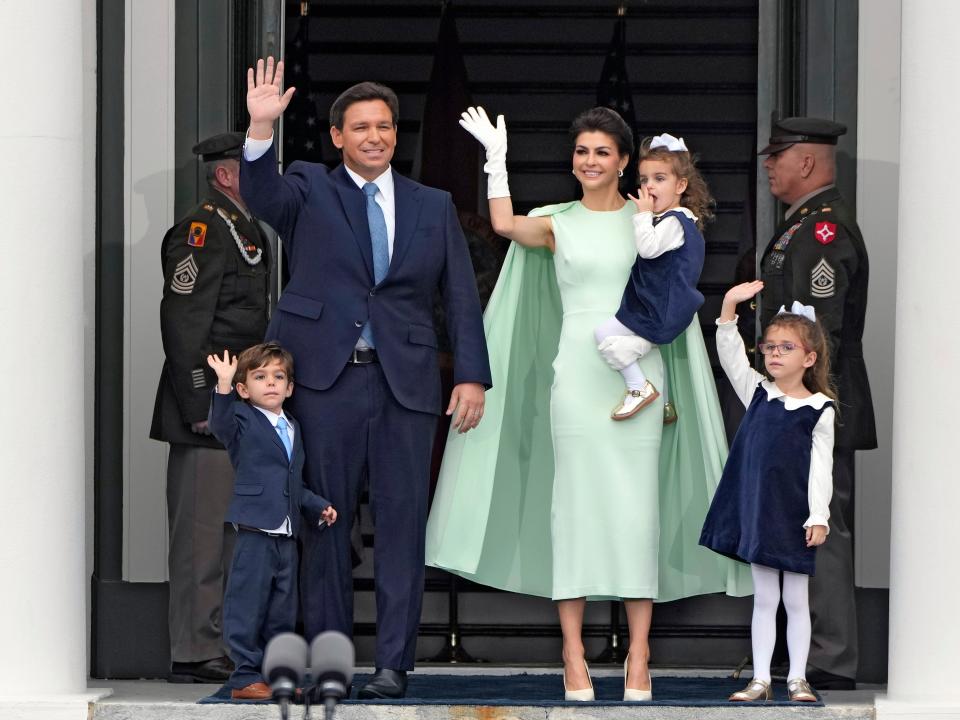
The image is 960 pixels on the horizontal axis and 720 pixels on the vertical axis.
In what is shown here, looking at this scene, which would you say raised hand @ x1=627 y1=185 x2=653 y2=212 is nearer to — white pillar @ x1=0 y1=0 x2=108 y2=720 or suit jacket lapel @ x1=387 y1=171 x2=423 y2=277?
suit jacket lapel @ x1=387 y1=171 x2=423 y2=277

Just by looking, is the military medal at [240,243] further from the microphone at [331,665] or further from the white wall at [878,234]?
the microphone at [331,665]

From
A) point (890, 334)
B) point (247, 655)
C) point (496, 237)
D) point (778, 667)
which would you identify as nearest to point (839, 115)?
point (890, 334)

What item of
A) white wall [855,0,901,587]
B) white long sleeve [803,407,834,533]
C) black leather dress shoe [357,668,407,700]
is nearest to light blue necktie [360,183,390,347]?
black leather dress shoe [357,668,407,700]

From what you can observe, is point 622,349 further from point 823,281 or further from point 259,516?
point 259,516

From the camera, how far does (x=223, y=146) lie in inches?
326

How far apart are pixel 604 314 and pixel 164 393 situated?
1.97 metres

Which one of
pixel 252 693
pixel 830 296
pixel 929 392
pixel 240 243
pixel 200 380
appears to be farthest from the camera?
pixel 240 243

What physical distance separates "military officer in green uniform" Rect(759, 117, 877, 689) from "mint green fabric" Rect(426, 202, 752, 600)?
55 centimetres

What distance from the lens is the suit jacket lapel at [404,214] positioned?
7.16 meters

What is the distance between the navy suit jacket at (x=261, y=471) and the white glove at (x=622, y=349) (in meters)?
1.17

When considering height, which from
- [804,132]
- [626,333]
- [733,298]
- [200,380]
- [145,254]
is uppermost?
[804,132]

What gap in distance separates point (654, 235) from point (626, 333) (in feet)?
1.29

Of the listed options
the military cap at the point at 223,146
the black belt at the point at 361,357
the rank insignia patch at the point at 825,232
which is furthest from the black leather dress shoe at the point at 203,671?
the rank insignia patch at the point at 825,232

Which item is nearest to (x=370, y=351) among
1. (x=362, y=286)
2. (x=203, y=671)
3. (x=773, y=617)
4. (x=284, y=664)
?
(x=362, y=286)
